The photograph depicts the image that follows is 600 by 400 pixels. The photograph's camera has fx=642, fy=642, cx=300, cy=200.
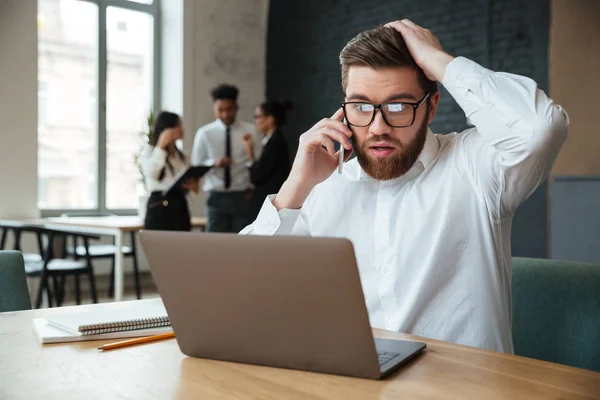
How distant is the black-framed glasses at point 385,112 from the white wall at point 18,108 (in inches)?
190

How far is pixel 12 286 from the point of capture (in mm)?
1522

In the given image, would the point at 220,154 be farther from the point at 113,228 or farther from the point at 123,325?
the point at 123,325

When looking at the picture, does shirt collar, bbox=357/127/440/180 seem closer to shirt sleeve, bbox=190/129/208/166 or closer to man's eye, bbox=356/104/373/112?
man's eye, bbox=356/104/373/112

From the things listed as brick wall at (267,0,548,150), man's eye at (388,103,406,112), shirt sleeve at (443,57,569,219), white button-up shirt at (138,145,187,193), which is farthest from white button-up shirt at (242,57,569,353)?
brick wall at (267,0,548,150)

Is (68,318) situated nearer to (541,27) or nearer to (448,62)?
(448,62)

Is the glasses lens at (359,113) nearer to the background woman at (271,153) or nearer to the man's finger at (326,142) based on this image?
the man's finger at (326,142)

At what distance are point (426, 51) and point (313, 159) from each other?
1.18 feet

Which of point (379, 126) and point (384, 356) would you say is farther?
point (379, 126)

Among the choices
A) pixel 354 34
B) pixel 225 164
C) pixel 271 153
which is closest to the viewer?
pixel 271 153

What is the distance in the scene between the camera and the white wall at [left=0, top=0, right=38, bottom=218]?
5512 mm

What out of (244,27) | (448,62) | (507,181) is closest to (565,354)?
(507,181)

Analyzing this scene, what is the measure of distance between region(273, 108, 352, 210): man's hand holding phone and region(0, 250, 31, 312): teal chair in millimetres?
636

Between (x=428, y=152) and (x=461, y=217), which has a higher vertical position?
(x=428, y=152)

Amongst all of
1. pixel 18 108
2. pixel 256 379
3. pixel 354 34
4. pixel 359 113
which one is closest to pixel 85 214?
pixel 18 108
